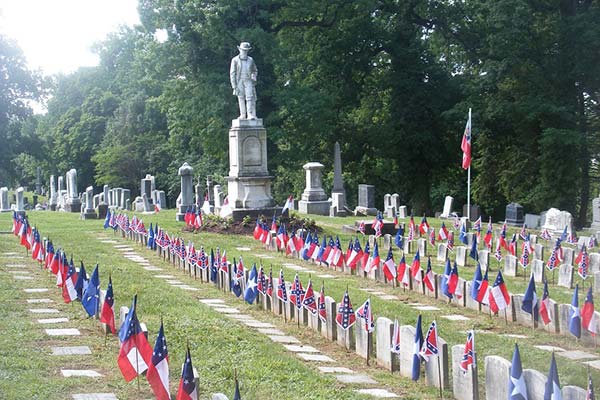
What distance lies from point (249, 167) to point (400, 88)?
16448 mm

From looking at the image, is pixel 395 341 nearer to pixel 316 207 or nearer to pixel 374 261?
pixel 374 261

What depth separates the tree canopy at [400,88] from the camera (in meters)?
35.6

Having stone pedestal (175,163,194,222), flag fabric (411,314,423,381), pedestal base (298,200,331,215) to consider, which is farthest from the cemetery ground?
pedestal base (298,200,331,215)

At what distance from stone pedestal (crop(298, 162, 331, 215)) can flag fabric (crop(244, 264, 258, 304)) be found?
20.7 metres

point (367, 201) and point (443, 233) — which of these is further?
point (367, 201)

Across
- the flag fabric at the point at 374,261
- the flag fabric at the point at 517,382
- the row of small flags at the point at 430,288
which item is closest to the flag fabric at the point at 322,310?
the row of small flags at the point at 430,288

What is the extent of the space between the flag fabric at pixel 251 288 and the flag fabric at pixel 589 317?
18.3 ft

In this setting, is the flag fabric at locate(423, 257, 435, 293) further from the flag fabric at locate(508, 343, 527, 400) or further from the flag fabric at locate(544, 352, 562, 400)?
the flag fabric at locate(544, 352, 562, 400)

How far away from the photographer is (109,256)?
21391 mm

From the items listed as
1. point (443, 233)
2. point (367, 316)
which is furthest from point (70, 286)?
point (443, 233)

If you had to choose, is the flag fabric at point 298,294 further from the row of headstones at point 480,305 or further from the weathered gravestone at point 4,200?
the weathered gravestone at point 4,200

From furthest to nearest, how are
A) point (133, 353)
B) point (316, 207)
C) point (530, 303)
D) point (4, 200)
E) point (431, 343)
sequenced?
point (4, 200) < point (316, 207) < point (530, 303) < point (431, 343) < point (133, 353)

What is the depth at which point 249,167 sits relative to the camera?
27609mm

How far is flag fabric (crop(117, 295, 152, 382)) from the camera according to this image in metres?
9.16
